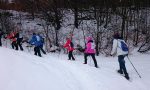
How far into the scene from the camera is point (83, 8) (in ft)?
113

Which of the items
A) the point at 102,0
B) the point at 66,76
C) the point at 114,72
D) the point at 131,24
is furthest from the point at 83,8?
the point at 66,76

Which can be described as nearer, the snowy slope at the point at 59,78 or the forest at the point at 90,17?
the snowy slope at the point at 59,78

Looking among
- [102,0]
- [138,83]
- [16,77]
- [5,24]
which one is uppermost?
[102,0]

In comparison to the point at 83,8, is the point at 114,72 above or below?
below

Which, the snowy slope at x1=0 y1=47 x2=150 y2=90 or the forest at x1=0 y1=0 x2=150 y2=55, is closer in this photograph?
the snowy slope at x1=0 y1=47 x2=150 y2=90

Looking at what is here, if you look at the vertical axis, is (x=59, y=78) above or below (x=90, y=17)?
below

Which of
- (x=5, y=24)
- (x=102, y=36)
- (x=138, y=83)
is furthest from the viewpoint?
(x=5, y=24)

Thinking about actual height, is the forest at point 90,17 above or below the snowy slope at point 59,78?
above

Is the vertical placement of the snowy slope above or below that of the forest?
below

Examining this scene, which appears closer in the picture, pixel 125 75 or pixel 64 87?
pixel 64 87

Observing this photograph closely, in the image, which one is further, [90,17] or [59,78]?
[90,17]

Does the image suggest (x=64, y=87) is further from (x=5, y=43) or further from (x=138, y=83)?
(x=5, y=43)

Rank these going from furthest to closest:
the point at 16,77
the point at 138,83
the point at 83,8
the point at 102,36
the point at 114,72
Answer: the point at 83,8 < the point at 102,36 < the point at 114,72 < the point at 138,83 < the point at 16,77

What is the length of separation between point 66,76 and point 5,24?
2107 cm
